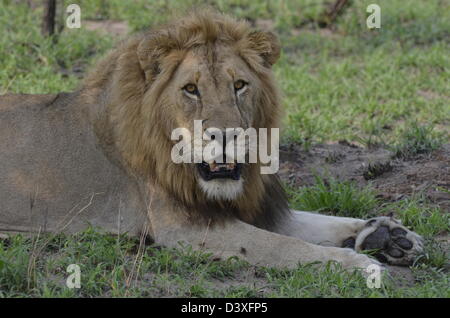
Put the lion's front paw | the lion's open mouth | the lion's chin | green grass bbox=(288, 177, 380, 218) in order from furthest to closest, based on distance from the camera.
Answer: green grass bbox=(288, 177, 380, 218) → the lion's front paw → the lion's chin → the lion's open mouth

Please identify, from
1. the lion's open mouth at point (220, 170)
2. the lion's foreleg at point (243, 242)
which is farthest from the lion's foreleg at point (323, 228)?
the lion's open mouth at point (220, 170)

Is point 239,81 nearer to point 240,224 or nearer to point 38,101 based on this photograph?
point 240,224

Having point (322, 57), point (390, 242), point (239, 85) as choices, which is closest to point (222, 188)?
point (239, 85)

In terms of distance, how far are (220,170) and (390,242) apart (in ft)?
3.94

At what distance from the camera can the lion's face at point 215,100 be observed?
4.83 metres

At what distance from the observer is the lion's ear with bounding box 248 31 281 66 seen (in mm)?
5297

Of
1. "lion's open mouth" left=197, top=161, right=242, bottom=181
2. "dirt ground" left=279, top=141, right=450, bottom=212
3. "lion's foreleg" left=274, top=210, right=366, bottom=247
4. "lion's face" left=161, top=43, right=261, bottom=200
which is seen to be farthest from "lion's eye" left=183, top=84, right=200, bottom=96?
A: "dirt ground" left=279, top=141, right=450, bottom=212

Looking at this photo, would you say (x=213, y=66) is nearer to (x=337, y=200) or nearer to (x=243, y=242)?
(x=243, y=242)

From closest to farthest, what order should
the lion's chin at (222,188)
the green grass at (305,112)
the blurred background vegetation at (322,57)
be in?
the green grass at (305,112) < the lion's chin at (222,188) < the blurred background vegetation at (322,57)

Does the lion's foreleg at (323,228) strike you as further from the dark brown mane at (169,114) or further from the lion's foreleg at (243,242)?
the lion's foreleg at (243,242)

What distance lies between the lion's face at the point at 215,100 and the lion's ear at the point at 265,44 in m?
0.18

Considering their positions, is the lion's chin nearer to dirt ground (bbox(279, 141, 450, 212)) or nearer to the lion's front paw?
the lion's front paw

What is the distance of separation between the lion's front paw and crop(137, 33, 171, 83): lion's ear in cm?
163

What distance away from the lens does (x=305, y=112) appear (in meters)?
8.53
